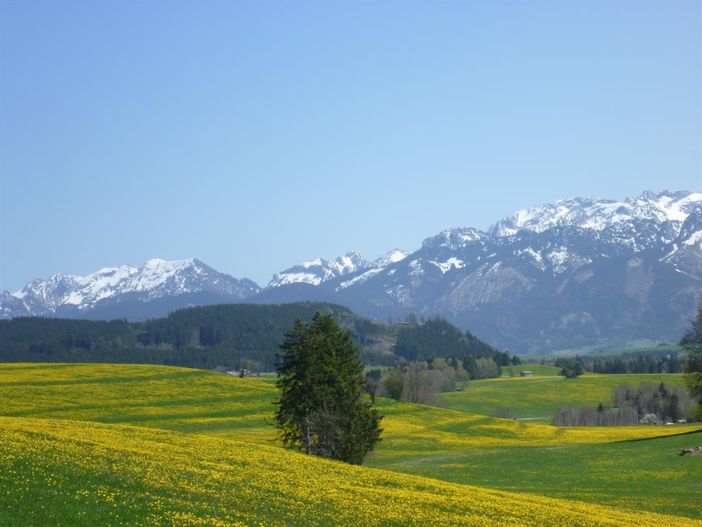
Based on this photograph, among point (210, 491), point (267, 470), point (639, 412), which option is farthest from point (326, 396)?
point (639, 412)

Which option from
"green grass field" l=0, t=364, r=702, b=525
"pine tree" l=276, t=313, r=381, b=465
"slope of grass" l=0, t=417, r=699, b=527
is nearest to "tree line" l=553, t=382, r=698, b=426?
"green grass field" l=0, t=364, r=702, b=525

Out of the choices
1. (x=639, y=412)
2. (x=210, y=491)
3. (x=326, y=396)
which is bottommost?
(x=639, y=412)

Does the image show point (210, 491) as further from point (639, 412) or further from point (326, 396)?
point (639, 412)

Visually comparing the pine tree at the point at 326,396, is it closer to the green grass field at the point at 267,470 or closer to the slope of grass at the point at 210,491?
the green grass field at the point at 267,470

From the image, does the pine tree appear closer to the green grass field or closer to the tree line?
the green grass field

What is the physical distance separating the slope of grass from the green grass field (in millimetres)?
107

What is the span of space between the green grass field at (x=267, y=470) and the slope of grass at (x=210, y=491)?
0.11 meters

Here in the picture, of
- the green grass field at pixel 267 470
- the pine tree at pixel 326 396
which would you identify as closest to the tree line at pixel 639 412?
the green grass field at pixel 267 470

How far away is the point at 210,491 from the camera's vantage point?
32.8 meters

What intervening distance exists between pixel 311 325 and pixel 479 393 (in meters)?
140

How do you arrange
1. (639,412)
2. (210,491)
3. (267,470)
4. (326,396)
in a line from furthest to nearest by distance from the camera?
(639,412) < (326,396) < (267,470) < (210,491)

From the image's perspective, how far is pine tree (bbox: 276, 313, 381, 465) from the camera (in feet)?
205

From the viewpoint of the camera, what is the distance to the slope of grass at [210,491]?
2747 centimetres

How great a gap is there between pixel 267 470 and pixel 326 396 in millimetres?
21471
